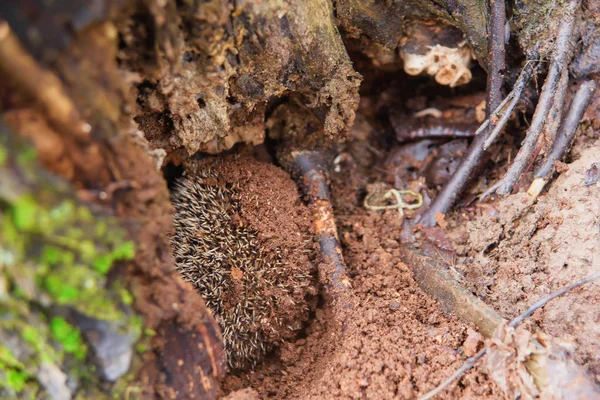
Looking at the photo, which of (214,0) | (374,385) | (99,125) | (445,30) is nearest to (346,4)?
(445,30)

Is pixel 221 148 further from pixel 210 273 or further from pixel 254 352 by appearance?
pixel 254 352

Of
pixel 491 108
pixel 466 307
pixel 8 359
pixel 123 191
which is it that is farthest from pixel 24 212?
pixel 491 108

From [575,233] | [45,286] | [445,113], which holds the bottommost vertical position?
[575,233]

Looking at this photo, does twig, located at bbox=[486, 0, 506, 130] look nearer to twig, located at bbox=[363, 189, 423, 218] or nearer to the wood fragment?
twig, located at bbox=[363, 189, 423, 218]

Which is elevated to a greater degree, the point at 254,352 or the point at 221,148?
the point at 221,148

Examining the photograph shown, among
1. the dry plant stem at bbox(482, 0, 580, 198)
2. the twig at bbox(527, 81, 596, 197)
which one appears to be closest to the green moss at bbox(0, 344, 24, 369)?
the dry plant stem at bbox(482, 0, 580, 198)

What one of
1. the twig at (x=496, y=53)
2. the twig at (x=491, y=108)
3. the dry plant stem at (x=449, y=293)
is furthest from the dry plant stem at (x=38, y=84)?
the twig at (x=496, y=53)
